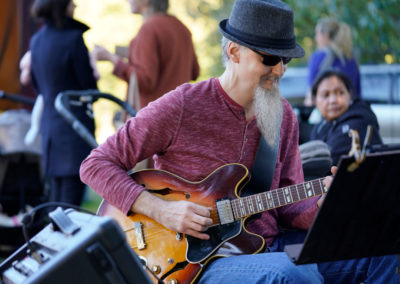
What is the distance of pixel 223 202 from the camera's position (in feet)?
8.21

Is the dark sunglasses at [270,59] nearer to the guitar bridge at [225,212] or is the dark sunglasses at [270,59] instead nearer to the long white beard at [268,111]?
the long white beard at [268,111]

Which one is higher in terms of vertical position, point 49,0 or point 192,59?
Result: point 49,0

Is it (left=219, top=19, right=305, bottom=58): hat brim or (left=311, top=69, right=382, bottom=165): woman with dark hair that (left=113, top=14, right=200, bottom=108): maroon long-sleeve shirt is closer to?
(left=311, top=69, right=382, bottom=165): woman with dark hair

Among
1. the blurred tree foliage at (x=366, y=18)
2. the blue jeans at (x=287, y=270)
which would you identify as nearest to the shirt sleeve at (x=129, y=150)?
the blue jeans at (x=287, y=270)

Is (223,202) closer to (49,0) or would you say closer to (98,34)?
(49,0)

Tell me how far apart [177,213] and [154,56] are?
7.19 ft

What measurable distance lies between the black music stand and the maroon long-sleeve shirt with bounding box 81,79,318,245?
66 cm

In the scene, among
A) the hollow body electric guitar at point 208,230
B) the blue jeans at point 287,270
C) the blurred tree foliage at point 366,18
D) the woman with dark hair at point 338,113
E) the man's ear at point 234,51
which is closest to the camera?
the blue jeans at point 287,270

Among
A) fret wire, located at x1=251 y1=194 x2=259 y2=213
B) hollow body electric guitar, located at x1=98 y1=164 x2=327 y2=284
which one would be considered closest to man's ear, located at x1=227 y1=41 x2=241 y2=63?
hollow body electric guitar, located at x1=98 y1=164 x2=327 y2=284

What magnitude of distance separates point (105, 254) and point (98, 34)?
1129 centimetres

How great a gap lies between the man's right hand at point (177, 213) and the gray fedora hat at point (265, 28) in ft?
2.34

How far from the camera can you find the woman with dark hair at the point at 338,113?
4.06 metres

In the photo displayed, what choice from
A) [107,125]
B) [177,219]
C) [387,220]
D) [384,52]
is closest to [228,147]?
[177,219]

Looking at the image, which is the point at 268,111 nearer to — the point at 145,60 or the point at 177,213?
the point at 177,213
